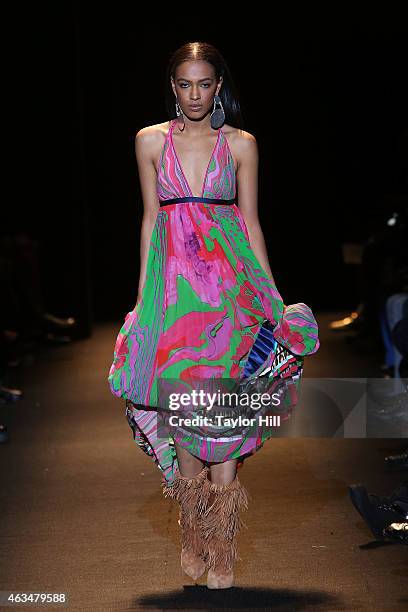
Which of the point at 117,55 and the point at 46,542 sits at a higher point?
the point at 117,55

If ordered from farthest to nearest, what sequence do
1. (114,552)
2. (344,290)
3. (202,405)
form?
1. (344,290)
2. (114,552)
3. (202,405)

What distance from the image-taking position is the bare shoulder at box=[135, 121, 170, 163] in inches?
113

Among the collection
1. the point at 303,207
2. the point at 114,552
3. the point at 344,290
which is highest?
the point at 114,552

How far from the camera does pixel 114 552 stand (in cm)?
302

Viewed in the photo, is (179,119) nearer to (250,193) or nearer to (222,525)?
(250,193)

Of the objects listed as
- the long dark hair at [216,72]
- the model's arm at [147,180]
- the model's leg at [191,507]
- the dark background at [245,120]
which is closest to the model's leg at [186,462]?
the model's leg at [191,507]

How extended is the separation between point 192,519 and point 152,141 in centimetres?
95

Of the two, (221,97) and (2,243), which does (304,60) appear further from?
(221,97)

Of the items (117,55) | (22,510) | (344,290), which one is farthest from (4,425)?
(344,290)

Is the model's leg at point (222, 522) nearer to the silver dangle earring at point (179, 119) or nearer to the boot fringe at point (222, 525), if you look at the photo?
the boot fringe at point (222, 525)

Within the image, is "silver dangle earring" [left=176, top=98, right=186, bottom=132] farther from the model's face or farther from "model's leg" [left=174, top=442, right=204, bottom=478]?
"model's leg" [left=174, top=442, right=204, bottom=478]

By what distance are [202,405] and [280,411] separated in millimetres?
224

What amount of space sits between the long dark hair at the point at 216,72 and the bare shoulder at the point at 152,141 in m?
0.08

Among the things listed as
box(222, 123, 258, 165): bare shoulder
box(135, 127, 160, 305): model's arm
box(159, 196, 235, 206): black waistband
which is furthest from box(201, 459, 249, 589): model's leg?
A: box(222, 123, 258, 165): bare shoulder
